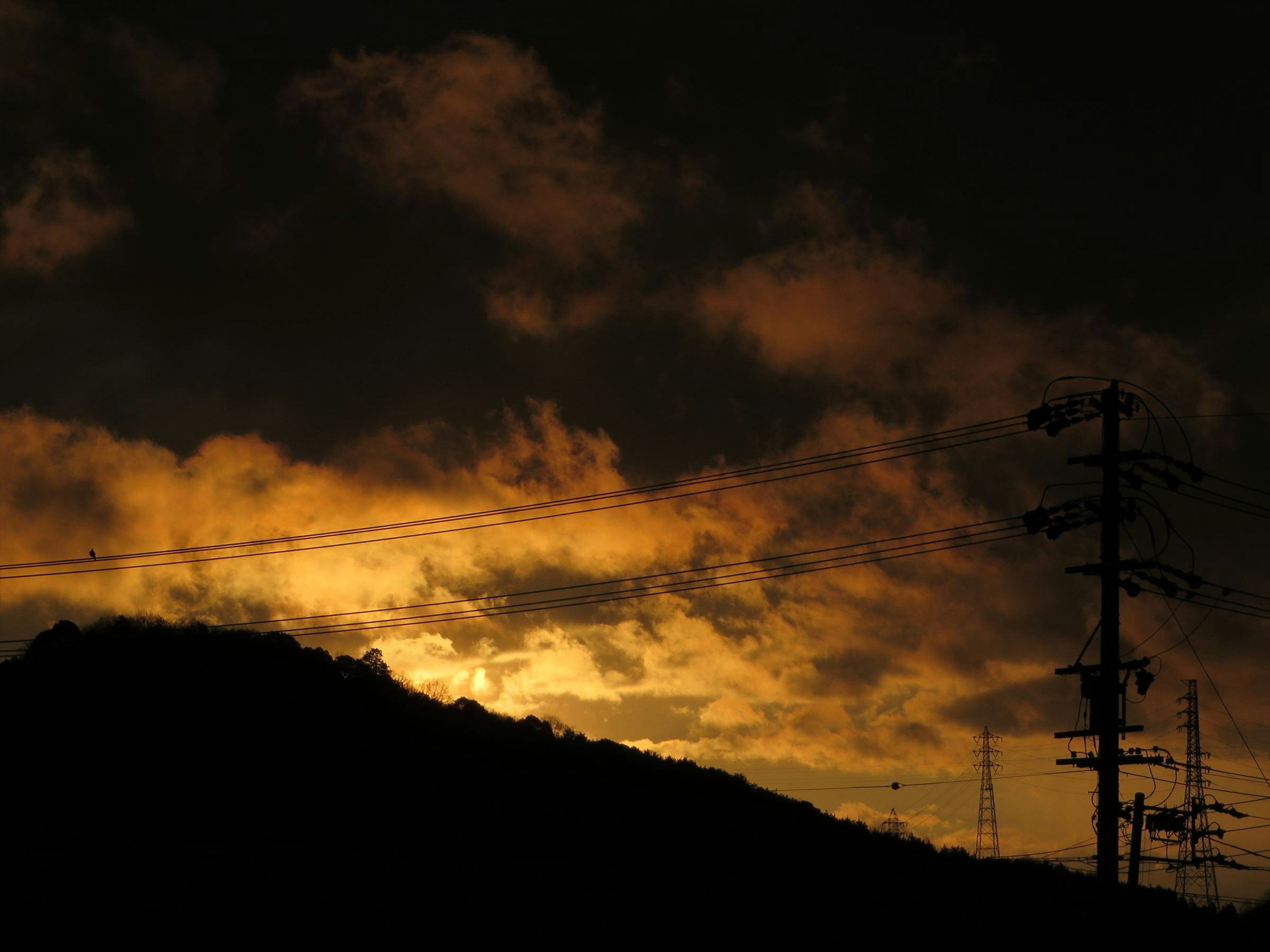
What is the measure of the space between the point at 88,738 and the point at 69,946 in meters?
48.0

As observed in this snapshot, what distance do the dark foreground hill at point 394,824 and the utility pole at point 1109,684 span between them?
1522mm

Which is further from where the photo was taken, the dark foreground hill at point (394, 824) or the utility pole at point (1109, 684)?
the dark foreground hill at point (394, 824)

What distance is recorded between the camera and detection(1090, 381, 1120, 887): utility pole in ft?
102

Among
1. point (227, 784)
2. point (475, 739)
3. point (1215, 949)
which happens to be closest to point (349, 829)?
point (227, 784)

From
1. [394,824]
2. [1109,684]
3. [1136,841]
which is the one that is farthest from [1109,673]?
[394,824]

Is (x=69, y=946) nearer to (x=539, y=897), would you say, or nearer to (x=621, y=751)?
(x=539, y=897)

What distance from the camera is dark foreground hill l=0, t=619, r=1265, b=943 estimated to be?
124 feet

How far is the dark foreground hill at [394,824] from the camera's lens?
37.8m

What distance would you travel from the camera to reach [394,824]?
239ft

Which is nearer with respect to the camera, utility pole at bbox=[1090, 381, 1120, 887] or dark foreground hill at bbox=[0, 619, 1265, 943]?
utility pole at bbox=[1090, 381, 1120, 887]

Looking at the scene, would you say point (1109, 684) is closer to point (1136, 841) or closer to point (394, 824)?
point (1136, 841)

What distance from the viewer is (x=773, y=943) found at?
38844mm

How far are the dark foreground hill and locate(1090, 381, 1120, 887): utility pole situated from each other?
1.52m

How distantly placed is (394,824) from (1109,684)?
52.6 m
